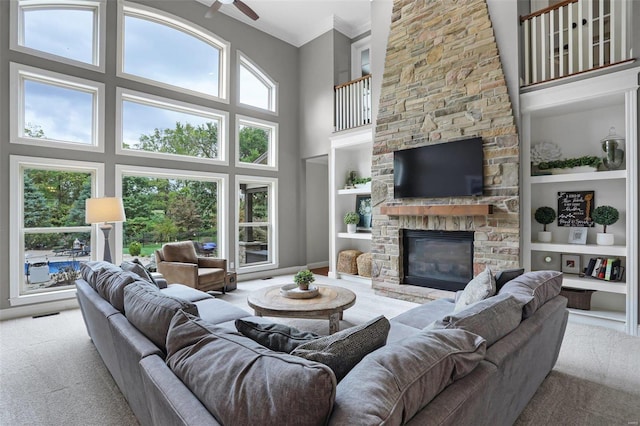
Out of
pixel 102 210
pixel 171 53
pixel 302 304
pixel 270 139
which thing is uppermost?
pixel 171 53

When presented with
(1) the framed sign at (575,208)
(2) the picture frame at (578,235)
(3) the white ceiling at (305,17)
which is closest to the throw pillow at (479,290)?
(2) the picture frame at (578,235)

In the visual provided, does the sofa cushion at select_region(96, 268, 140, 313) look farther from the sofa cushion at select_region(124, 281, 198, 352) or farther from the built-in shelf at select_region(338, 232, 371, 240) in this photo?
the built-in shelf at select_region(338, 232, 371, 240)

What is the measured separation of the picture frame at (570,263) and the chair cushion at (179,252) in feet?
16.5

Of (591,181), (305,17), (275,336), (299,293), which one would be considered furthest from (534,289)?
(305,17)

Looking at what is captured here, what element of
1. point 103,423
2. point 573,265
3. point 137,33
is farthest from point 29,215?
point 573,265

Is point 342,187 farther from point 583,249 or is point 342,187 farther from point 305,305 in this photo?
point 583,249

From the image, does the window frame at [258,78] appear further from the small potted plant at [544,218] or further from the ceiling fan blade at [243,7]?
the small potted plant at [544,218]

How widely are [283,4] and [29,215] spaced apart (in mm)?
5051

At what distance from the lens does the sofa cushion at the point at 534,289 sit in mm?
1871

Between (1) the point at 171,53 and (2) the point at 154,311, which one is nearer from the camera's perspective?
(2) the point at 154,311

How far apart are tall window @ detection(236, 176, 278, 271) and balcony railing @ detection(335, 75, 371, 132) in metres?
1.84

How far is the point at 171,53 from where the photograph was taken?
17.8ft

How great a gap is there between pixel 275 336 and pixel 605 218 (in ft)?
13.3

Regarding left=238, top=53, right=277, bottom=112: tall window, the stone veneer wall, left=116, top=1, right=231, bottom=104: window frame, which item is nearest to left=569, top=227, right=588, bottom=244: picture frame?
the stone veneer wall
